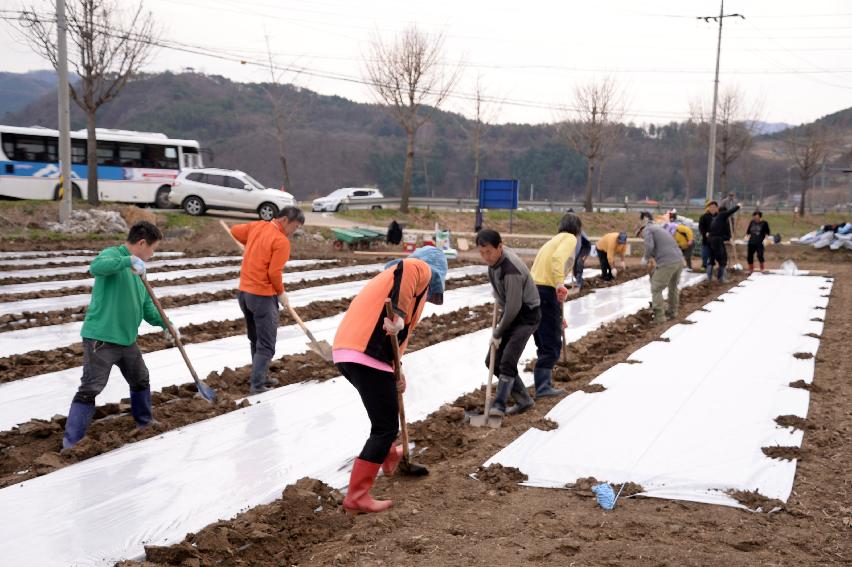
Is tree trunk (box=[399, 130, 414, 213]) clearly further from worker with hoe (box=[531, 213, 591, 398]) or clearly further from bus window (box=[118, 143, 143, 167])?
worker with hoe (box=[531, 213, 591, 398])

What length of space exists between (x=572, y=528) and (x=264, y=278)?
3.44 m

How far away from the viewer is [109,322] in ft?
16.3

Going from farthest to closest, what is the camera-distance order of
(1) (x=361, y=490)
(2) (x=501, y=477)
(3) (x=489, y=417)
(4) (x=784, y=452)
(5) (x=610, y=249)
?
1. (5) (x=610, y=249)
2. (3) (x=489, y=417)
3. (4) (x=784, y=452)
4. (2) (x=501, y=477)
5. (1) (x=361, y=490)

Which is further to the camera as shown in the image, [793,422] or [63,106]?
[63,106]

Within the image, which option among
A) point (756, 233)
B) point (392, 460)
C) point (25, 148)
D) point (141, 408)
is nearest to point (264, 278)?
point (141, 408)

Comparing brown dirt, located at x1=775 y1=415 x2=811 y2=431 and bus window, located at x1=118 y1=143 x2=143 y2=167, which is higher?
bus window, located at x1=118 y1=143 x2=143 y2=167

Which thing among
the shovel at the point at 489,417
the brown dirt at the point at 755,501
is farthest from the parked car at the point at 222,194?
the brown dirt at the point at 755,501

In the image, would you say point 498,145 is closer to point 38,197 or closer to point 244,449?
point 38,197

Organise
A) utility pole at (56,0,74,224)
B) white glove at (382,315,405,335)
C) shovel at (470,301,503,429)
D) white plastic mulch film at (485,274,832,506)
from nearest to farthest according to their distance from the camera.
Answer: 1. white glove at (382,315,405,335)
2. white plastic mulch film at (485,274,832,506)
3. shovel at (470,301,503,429)
4. utility pole at (56,0,74,224)

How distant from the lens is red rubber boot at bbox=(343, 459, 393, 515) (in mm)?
4152

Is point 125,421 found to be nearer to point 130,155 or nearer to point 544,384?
point 544,384

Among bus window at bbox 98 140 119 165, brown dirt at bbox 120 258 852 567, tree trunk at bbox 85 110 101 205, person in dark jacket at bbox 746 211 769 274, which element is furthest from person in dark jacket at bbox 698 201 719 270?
bus window at bbox 98 140 119 165

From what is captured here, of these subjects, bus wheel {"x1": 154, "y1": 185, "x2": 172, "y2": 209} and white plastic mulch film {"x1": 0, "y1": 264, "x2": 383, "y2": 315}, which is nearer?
white plastic mulch film {"x1": 0, "y1": 264, "x2": 383, "y2": 315}

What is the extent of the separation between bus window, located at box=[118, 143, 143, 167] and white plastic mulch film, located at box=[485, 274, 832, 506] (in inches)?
867
